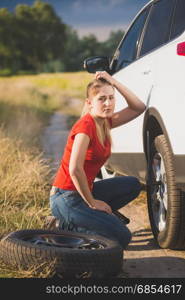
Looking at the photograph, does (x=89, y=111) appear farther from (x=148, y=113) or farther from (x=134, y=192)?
(x=134, y=192)

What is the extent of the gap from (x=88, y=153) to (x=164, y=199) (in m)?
0.66

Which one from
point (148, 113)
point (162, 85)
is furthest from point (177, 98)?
point (148, 113)

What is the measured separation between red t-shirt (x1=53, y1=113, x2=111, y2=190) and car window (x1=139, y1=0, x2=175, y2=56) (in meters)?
0.88

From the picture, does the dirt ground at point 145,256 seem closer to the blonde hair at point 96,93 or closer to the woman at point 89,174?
the woman at point 89,174

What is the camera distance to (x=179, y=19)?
4.48 metres

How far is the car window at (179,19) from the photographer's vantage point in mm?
4391

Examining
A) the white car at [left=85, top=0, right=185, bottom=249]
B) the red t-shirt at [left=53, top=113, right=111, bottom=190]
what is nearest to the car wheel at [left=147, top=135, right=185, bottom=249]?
the white car at [left=85, top=0, right=185, bottom=249]

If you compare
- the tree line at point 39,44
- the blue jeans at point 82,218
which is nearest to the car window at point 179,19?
the blue jeans at point 82,218

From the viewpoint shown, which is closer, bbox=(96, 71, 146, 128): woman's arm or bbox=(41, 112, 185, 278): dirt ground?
bbox=(41, 112, 185, 278): dirt ground

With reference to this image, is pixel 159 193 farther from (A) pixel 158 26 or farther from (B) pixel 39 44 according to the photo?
(B) pixel 39 44

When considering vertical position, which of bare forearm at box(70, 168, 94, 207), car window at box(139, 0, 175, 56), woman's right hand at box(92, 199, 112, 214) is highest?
car window at box(139, 0, 175, 56)

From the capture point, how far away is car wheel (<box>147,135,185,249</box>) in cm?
429

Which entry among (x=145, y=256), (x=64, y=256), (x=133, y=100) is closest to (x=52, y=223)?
(x=145, y=256)

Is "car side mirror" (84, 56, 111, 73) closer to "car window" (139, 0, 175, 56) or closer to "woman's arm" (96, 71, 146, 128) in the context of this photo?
"car window" (139, 0, 175, 56)
